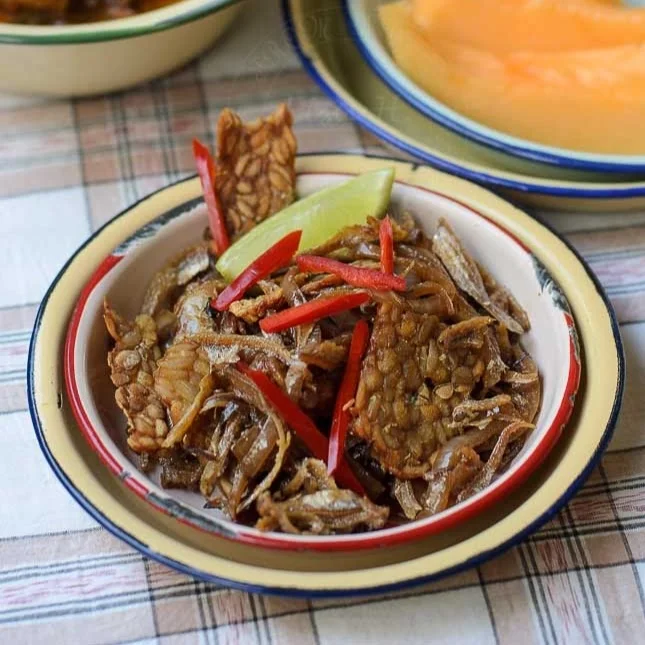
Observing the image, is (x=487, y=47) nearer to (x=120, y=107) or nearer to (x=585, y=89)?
(x=585, y=89)

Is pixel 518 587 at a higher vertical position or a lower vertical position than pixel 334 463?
lower

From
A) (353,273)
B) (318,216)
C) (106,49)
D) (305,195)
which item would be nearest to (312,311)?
(353,273)

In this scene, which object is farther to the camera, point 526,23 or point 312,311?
point 526,23

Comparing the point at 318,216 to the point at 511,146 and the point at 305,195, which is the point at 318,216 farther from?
the point at 511,146

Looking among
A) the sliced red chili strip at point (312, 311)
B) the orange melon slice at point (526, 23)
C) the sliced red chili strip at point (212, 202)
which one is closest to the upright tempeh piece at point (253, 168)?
the sliced red chili strip at point (212, 202)

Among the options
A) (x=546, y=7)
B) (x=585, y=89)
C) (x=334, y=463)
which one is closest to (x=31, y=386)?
(x=334, y=463)

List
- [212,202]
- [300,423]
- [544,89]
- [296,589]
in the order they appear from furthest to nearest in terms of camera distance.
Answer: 1. [544,89]
2. [212,202]
3. [300,423]
4. [296,589]
